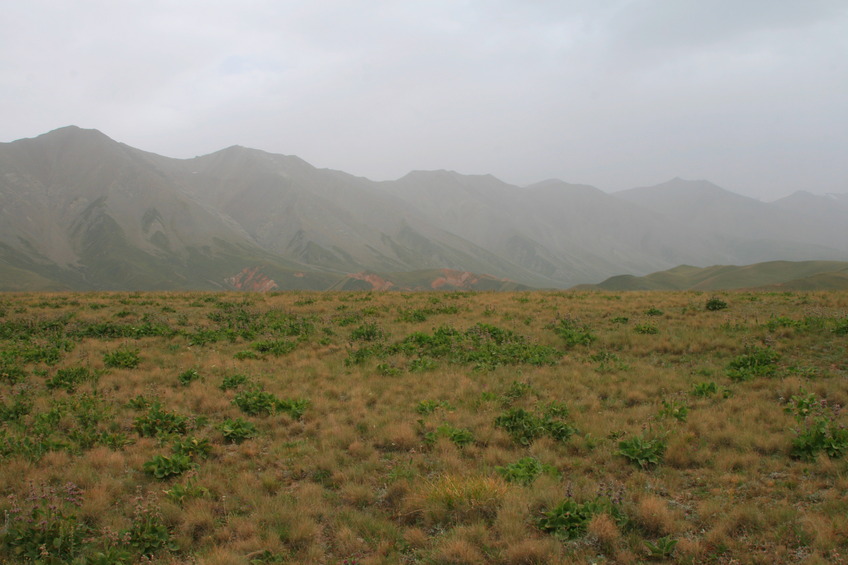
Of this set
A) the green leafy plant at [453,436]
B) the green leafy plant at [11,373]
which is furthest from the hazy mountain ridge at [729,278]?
the green leafy plant at [11,373]

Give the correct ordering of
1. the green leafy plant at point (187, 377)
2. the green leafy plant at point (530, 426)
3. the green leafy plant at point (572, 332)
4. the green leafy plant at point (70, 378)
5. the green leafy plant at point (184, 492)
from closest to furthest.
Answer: the green leafy plant at point (184, 492) → the green leafy plant at point (530, 426) → the green leafy plant at point (70, 378) → the green leafy plant at point (187, 377) → the green leafy plant at point (572, 332)

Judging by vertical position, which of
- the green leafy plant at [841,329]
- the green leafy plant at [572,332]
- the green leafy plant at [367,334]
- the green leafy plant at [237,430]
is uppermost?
Result: the green leafy plant at [841,329]

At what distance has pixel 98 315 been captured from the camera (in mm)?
21859

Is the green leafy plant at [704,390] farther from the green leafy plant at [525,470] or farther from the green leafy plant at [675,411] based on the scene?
the green leafy plant at [525,470]

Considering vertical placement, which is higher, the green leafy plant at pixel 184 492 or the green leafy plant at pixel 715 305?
the green leafy plant at pixel 715 305

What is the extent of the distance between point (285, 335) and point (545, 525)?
14497 millimetres

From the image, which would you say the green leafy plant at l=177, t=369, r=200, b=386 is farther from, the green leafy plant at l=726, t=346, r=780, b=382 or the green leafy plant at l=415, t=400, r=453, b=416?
the green leafy plant at l=726, t=346, r=780, b=382

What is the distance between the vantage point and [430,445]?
9.27 meters

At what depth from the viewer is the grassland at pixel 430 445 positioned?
6121 millimetres

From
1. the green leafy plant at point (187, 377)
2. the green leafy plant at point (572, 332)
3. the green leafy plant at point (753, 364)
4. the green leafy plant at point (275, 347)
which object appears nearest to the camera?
the green leafy plant at point (753, 364)

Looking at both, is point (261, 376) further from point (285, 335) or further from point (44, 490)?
point (44, 490)

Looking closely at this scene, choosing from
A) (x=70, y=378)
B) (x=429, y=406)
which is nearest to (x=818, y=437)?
(x=429, y=406)

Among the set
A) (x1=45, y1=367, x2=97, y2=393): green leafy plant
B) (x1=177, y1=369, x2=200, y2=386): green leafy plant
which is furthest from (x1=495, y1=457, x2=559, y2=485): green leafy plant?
(x1=45, y1=367, x2=97, y2=393): green leafy plant

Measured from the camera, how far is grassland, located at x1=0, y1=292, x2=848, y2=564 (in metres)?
6.12
